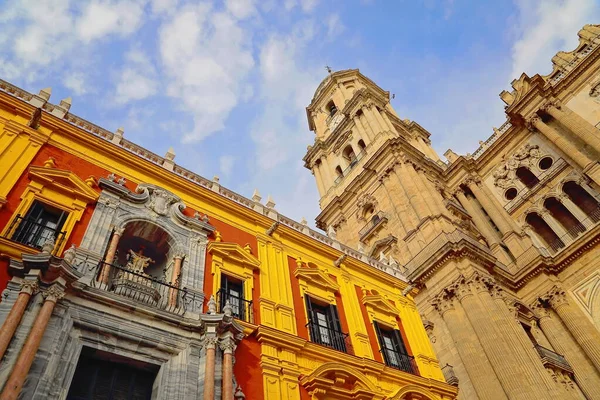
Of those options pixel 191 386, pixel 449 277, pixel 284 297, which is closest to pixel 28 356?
pixel 191 386

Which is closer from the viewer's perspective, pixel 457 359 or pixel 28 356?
pixel 28 356

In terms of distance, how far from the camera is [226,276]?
12.7m

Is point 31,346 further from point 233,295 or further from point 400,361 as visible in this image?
point 400,361

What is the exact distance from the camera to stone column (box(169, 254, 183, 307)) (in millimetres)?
10734

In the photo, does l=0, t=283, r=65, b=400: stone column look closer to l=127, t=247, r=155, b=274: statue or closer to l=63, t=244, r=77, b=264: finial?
l=63, t=244, r=77, b=264: finial

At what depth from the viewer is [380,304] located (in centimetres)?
1614

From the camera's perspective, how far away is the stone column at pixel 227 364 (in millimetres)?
9191

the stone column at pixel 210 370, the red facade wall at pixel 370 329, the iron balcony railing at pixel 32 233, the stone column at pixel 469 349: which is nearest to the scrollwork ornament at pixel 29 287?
the iron balcony railing at pixel 32 233

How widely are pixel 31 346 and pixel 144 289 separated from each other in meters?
2.95

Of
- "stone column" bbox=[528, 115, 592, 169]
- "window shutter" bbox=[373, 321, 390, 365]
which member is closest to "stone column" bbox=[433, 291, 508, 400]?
"window shutter" bbox=[373, 321, 390, 365]

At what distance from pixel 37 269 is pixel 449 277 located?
57.6ft

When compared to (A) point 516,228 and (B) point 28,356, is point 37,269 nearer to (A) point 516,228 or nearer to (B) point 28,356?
(B) point 28,356

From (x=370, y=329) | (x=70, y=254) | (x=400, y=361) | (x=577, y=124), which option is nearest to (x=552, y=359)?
(x=400, y=361)

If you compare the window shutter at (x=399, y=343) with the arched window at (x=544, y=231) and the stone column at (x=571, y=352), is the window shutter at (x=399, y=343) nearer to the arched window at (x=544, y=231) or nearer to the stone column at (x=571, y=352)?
the stone column at (x=571, y=352)
